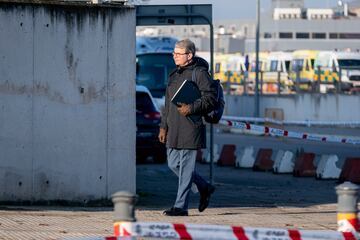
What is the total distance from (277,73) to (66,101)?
34.5 meters

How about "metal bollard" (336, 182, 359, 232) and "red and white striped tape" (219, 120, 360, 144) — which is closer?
"metal bollard" (336, 182, 359, 232)

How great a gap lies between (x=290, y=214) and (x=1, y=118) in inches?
141

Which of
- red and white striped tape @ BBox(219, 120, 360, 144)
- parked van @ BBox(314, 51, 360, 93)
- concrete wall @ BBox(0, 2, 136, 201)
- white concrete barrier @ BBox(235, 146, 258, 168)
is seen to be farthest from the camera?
parked van @ BBox(314, 51, 360, 93)

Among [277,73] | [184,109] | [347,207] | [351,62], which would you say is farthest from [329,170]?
[351,62]

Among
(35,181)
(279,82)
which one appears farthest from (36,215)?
(279,82)

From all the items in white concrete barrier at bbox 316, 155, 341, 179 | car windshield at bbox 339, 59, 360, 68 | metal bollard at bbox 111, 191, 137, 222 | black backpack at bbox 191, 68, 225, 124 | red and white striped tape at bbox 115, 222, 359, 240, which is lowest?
white concrete barrier at bbox 316, 155, 341, 179

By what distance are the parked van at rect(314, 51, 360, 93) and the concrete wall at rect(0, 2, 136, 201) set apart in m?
27.7

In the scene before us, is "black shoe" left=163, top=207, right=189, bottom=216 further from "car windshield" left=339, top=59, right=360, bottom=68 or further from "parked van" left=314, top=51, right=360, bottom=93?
"car windshield" left=339, top=59, right=360, bottom=68

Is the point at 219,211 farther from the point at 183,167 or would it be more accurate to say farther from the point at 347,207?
the point at 347,207

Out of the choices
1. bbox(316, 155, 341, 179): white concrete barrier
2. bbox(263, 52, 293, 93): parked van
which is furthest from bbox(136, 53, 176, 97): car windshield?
bbox(316, 155, 341, 179): white concrete barrier

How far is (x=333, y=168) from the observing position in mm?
20844

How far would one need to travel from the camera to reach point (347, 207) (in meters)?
7.95

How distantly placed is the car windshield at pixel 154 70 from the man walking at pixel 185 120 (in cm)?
2382

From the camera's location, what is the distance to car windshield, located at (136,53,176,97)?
37338 mm
